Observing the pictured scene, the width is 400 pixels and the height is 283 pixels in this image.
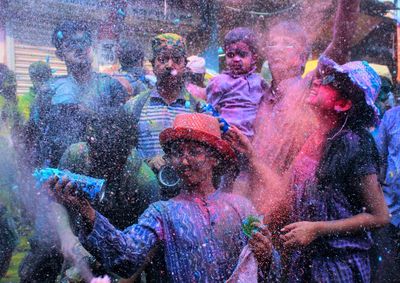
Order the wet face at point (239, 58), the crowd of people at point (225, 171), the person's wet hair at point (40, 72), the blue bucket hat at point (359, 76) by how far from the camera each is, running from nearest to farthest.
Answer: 1. the crowd of people at point (225, 171)
2. the blue bucket hat at point (359, 76)
3. the wet face at point (239, 58)
4. the person's wet hair at point (40, 72)

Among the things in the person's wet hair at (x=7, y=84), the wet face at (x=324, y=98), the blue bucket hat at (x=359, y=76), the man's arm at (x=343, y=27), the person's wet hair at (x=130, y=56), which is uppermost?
the man's arm at (x=343, y=27)

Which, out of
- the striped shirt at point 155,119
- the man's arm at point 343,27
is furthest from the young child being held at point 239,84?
the man's arm at point 343,27

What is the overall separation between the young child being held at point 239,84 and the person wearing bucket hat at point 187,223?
1.15 metres

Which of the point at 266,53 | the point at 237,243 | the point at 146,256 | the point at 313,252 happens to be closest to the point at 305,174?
the point at 313,252

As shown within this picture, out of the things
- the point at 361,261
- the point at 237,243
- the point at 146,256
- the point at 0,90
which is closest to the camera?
the point at 146,256

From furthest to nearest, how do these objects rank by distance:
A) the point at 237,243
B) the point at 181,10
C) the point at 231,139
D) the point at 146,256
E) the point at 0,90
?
the point at 181,10 < the point at 0,90 < the point at 231,139 < the point at 237,243 < the point at 146,256

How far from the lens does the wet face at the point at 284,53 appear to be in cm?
394

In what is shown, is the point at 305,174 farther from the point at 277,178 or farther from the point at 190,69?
the point at 190,69

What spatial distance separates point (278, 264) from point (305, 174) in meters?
0.75

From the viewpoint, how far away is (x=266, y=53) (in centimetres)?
407

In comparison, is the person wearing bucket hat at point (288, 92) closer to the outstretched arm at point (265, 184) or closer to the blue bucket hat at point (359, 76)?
the outstretched arm at point (265, 184)

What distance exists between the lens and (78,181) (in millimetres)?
2098

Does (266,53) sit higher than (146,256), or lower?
higher

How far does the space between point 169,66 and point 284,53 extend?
42.7 inches
